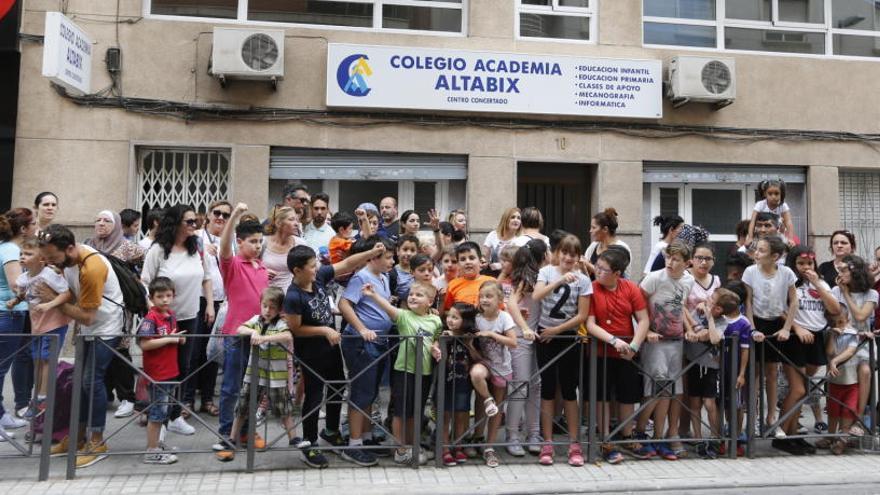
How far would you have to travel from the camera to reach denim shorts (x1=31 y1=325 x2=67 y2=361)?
205 inches

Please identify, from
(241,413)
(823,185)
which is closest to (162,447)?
(241,413)

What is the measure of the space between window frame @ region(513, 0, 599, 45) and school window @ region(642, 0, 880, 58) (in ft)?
2.63

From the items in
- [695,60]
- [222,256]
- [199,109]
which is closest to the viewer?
[222,256]

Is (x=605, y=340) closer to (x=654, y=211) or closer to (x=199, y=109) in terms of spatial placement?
(x=654, y=211)

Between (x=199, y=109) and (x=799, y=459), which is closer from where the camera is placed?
(x=799, y=459)

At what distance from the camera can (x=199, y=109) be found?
358 inches

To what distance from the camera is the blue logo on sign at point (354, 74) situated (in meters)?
9.34

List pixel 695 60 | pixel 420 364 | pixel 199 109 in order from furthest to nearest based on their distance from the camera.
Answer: pixel 695 60
pixel 199 109
pixel 420 364

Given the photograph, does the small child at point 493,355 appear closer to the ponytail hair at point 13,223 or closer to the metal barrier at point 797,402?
the metal barrier at point 797,402

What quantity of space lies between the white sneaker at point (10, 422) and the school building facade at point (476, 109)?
334 cm

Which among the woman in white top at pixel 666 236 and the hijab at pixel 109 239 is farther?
the woman in white top at pixel 666 236

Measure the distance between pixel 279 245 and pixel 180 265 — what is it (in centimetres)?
88

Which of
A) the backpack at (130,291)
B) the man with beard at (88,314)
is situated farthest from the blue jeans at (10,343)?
the backpack at (130,291)

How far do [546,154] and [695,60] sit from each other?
256 centimetres
